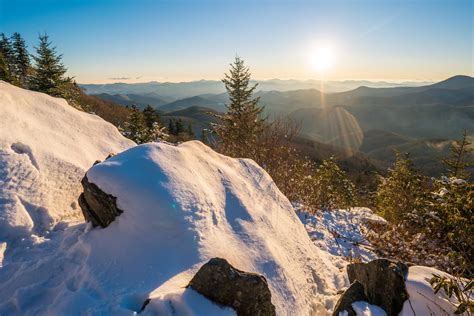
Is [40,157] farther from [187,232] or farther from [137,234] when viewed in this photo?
[187,232]

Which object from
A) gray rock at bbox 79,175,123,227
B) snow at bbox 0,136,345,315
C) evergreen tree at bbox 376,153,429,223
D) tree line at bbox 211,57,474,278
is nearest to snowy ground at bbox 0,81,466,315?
snow at bbox 0,136,345,315

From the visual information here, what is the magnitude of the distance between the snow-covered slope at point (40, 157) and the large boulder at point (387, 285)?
5.76m

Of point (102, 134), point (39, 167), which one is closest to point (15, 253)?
point (39, 167)

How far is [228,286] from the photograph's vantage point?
3.56 meters

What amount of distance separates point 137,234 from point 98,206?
3.17 feet

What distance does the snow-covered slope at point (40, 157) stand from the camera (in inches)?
193

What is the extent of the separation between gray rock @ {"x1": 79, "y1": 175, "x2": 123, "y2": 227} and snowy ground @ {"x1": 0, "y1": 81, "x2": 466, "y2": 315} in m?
0.12

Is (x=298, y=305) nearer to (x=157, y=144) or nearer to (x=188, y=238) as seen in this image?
(x=188, y=238)

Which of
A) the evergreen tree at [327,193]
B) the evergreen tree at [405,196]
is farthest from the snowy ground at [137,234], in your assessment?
the evergreen tree at [327,193]

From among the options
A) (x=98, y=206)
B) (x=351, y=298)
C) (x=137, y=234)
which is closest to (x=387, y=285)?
(x=351, y=298)

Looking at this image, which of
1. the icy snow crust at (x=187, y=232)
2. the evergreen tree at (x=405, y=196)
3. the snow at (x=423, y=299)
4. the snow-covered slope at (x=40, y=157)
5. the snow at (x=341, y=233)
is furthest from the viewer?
the evergreen tree at (x=405, y=196)

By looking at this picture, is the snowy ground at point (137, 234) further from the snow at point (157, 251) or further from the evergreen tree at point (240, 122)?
the evergreen tree at point (240, 122)

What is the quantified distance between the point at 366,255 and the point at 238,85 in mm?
18715

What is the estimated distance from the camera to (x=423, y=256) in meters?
9.13
